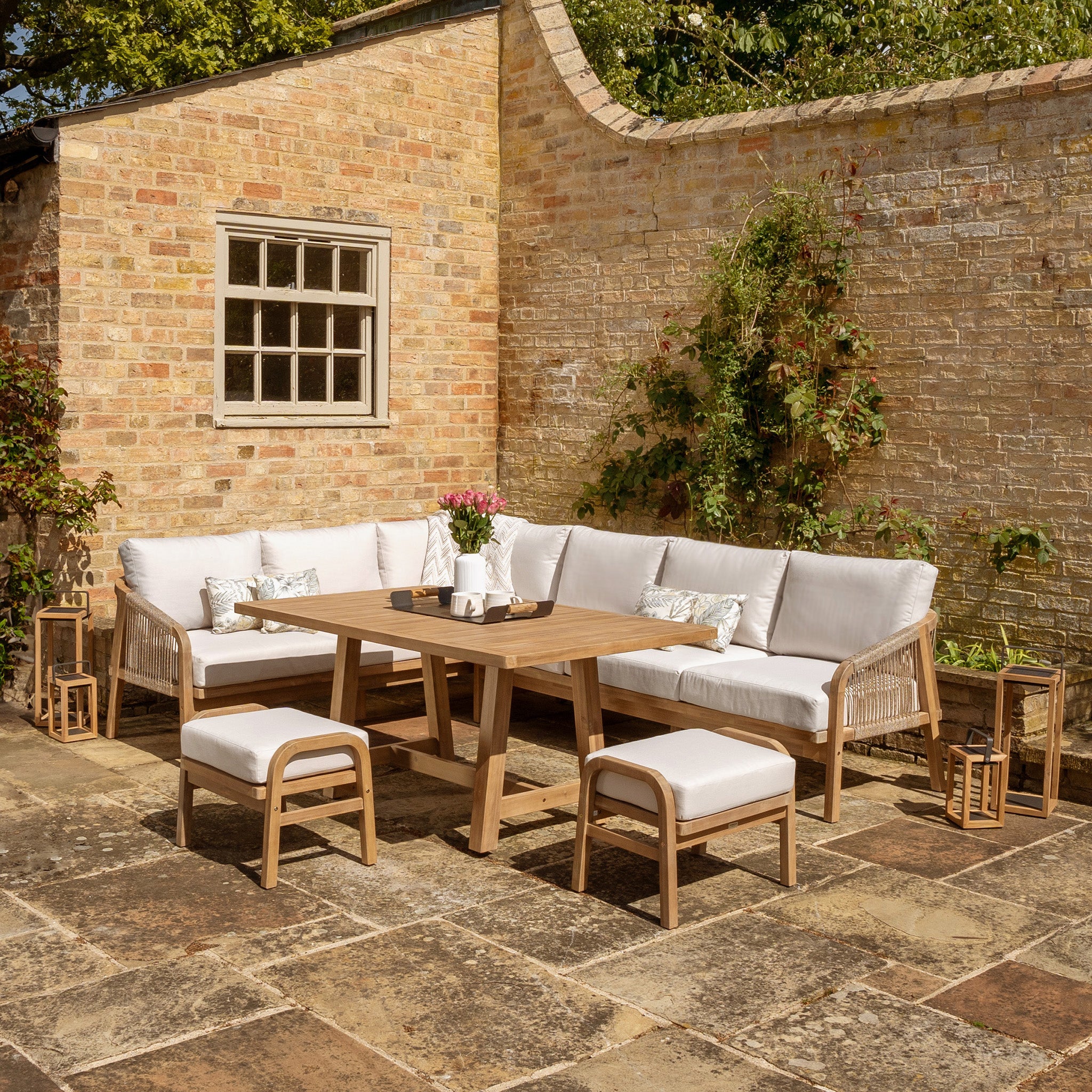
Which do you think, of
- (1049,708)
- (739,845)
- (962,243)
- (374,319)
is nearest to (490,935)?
(739,845)

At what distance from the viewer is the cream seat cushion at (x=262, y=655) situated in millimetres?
6031

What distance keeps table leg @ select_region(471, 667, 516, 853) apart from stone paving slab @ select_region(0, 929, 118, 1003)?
56.5 inches

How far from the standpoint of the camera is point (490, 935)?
4039 mm

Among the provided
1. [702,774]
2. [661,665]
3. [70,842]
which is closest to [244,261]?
[661,665]

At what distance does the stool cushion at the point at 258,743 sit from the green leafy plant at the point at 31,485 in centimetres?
257

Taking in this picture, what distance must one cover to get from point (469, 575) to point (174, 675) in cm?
154

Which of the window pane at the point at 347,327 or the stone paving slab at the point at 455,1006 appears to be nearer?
the stone paving slab at the point at 455,1006

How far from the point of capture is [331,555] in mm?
7090

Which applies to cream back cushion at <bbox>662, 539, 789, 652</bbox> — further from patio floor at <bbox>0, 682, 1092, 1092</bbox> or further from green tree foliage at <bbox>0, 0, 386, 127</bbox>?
green tree foliage at <bbox>0, 0, 386, 127</bbox>

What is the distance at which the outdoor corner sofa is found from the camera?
17.7 feet

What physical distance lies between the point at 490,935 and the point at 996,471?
12.4ft

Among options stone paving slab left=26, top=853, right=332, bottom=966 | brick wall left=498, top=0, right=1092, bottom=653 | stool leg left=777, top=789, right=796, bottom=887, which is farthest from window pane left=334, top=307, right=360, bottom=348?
stool leg left=777, top=789, right=796, bottom=887

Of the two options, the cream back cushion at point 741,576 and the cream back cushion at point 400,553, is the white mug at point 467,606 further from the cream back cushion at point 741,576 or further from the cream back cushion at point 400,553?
the cream back cushion at point 400,553

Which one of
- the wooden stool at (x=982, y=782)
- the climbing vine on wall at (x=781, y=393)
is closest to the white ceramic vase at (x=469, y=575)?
the wooden stool at (x=982, y=782)
